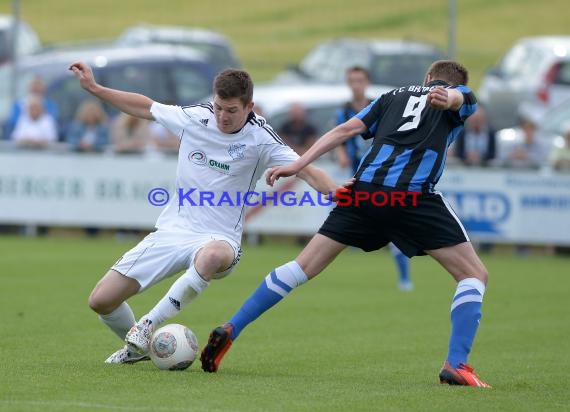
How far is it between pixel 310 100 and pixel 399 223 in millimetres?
14088

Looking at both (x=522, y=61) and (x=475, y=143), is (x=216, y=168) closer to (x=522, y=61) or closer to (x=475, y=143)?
(x=475, y=143)

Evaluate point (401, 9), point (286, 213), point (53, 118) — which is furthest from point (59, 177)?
point (401, 9)

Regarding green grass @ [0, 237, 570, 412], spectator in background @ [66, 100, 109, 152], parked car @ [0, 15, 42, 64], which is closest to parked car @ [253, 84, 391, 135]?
spectator in background @ [66, 100, 109, 152]

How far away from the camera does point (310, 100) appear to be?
72.1 ft

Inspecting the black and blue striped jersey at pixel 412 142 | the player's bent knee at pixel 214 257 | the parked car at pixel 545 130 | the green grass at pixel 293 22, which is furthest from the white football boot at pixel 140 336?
the green grass at pixel 293 22

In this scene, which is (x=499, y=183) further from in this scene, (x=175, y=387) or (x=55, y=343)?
(x=175, y=387)

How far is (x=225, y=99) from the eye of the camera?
26.7 ft

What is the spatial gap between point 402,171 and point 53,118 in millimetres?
12808

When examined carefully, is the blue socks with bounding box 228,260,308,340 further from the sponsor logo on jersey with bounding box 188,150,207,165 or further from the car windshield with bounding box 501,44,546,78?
the car windshield with bounding box 501,44,546,78

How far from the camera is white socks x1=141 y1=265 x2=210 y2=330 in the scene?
26.4 ft

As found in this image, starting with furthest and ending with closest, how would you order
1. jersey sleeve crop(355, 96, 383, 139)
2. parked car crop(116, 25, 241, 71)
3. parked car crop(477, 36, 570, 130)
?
parked car crop(477, 36, 570, 130)
parked car crop(116, 25, 241, 71)
jersey sleeve crop(355, 96, 383, 139)

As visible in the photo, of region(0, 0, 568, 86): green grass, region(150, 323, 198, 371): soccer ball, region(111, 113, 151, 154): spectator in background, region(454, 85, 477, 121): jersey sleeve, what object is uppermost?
region(0, 0, 568, 86): green grass

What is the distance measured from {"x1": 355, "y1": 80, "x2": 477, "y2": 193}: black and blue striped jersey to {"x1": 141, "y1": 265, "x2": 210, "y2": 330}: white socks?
1180 millimetres

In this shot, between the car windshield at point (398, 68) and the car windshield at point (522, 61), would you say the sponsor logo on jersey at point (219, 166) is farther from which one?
the car windshield at point (522, 61)
